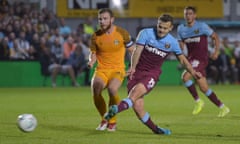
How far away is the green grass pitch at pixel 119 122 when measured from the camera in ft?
34.4

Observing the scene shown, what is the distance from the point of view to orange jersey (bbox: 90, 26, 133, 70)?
11891 mm

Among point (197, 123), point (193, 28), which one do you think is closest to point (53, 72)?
point (193, 28)

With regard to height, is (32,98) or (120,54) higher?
(120,54)

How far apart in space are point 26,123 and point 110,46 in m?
2.09

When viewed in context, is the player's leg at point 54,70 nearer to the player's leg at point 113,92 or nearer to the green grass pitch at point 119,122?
the green grass pitch at point 119,122

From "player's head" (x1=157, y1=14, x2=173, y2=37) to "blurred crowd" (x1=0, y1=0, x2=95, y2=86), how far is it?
622 inches

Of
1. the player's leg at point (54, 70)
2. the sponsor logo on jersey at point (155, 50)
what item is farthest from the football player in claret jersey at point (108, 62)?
the player's leg at point (54, 70)

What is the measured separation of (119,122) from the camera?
13234 mm

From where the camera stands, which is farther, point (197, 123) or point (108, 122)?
point (197, 123)

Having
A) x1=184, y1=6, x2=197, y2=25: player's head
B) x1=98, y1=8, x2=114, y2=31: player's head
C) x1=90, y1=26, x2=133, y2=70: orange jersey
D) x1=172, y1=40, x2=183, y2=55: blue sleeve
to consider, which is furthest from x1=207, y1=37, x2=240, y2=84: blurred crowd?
x1=172, y1=40, x2=183, y2=55: blue sleeve

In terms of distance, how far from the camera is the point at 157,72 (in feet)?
36.8

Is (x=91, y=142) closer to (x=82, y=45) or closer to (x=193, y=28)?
(x=193, y=28)

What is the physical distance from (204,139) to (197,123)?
2.51 metres

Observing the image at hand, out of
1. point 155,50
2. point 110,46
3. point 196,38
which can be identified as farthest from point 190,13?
point 155,50
